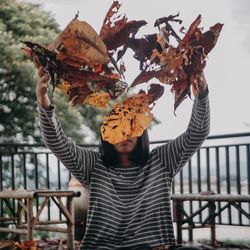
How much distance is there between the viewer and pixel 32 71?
777 centimetres

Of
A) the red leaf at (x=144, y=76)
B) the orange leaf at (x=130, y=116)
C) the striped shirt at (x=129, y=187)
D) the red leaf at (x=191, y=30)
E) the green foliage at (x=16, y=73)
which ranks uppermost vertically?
the green foliage at (x=16, y=73)

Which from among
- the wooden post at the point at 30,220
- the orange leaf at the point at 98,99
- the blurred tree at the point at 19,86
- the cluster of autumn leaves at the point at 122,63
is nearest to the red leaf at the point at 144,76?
the cluster of autumn leaves at the point at 122,63

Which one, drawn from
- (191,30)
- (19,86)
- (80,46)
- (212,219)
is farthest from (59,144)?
(19,86)

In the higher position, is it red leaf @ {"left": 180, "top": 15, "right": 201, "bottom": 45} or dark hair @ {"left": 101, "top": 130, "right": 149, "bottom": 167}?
red leaf @ {"left": 180, "top": 15, "right": 201, "bottom": 45}

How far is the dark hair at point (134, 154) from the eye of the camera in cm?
206

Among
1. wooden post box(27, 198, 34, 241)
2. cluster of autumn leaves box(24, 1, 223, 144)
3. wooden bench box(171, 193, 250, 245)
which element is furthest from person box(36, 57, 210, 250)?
wooden post box(27, 198, 34, 241)

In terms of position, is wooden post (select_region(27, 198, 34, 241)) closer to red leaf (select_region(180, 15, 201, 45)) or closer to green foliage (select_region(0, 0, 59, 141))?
red leaf (select_region(180, 15, 201, 45))

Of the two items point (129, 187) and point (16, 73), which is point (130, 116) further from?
point (16, 73)

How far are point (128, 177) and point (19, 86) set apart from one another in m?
6.14

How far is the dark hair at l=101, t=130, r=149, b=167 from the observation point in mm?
2064

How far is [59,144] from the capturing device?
199 cm

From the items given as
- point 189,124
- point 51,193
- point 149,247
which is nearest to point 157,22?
point 189,124

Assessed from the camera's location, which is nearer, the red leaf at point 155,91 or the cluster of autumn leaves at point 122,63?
the cluster of autumn leaves at point 122,63

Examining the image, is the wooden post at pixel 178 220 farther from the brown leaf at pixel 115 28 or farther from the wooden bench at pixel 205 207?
the brown leaf at pixel 115 28
